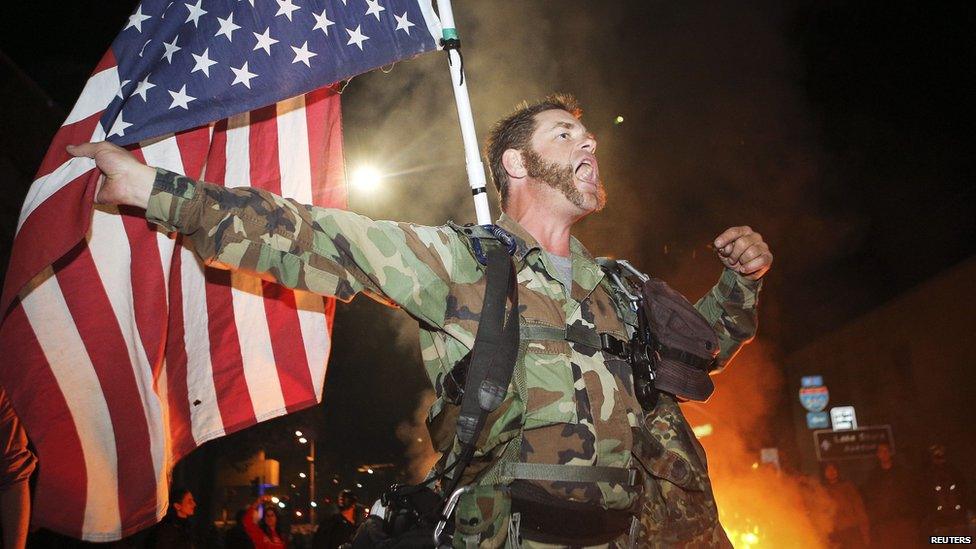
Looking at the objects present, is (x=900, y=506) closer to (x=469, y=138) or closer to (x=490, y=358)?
(x=469, y=138)

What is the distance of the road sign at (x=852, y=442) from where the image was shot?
10.2 metres

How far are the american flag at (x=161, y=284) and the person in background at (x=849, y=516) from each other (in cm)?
843

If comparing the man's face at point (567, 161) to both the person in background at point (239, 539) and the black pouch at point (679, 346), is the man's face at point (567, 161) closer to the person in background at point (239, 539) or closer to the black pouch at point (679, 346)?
the black pouch at point (679, 346)

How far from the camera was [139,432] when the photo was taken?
2.66 m

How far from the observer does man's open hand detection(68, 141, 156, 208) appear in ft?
5.53

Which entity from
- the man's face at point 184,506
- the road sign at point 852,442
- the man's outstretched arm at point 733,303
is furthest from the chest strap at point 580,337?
the road sign at point 852,442

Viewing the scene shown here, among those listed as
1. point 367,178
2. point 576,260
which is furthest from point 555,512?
point 367,178

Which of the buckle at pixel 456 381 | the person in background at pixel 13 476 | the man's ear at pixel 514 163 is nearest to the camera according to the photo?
the buckle at pixel 456 381

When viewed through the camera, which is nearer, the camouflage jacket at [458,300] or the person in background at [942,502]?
the camouflage jacket at [458,300]

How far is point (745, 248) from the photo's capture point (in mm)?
2541

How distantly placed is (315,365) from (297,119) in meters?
1.19

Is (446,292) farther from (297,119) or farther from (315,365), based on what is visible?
(297,119)

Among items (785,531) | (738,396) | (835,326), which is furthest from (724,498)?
(835,326)

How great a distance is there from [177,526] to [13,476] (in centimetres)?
307
